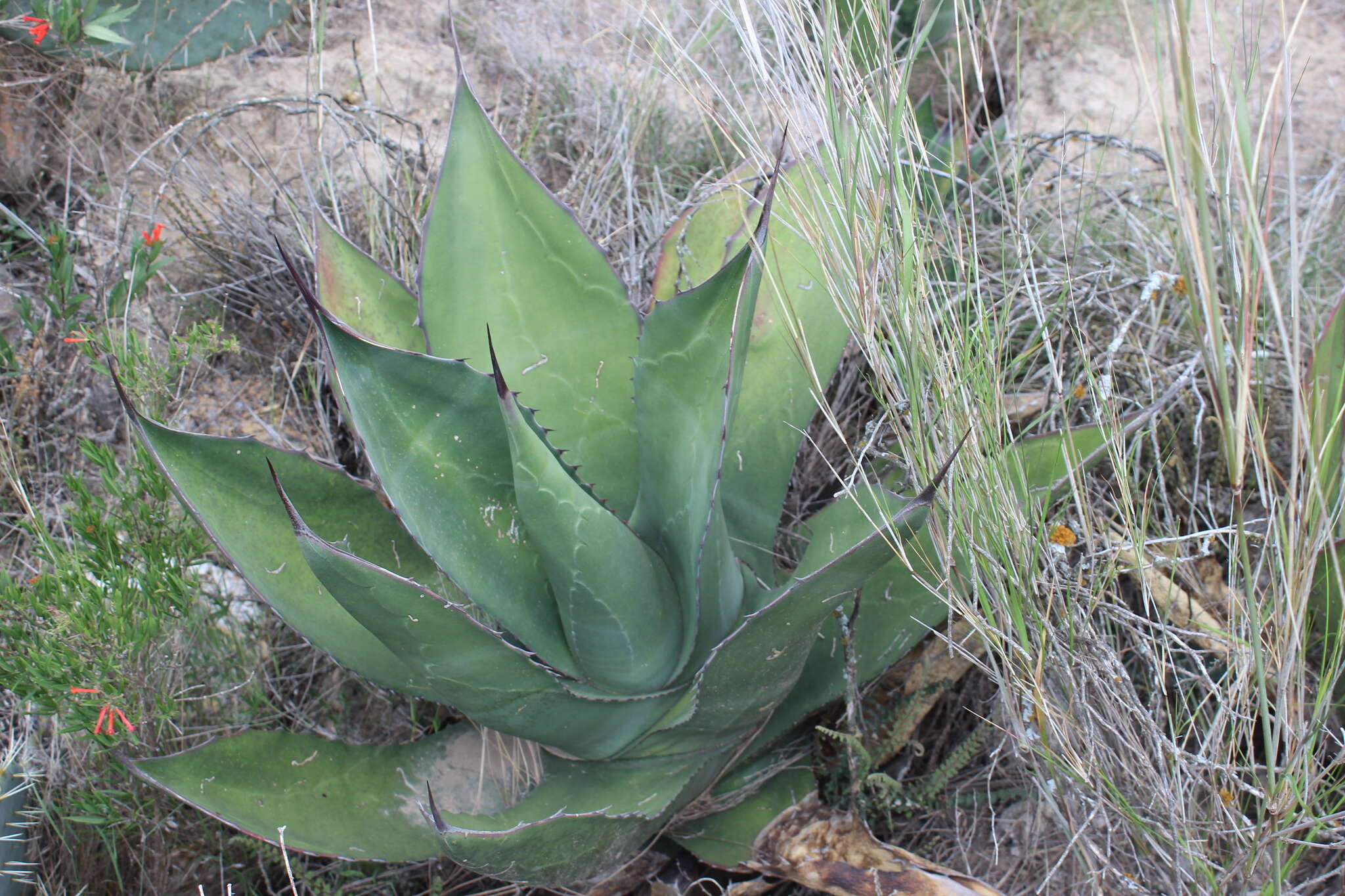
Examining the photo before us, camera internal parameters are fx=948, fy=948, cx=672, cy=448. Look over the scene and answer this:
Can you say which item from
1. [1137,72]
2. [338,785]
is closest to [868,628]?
[338,785]

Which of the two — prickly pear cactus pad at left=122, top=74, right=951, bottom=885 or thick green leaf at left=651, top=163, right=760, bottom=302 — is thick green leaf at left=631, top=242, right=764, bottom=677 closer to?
prickly pear cactus pad at left=122, top=74, right=951, bottom=885

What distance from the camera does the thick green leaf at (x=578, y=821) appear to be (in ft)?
3.08

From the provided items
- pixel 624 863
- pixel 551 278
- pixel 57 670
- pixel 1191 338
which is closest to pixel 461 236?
pixel 551 278

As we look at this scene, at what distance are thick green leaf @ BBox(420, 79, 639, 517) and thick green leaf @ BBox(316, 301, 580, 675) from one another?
0.16m

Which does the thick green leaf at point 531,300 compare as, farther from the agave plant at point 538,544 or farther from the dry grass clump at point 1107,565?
the dry grass clump at point 1107,565

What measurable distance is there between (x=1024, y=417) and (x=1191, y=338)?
31cm

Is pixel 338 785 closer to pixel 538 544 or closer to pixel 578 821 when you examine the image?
pixel 578 821

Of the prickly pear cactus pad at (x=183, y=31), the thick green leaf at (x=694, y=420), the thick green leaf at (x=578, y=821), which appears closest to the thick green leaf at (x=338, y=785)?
the thick green leaf at (x=578, y=821)

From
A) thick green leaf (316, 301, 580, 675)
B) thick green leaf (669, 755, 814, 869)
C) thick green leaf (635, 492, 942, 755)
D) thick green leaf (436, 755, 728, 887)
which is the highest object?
thick green leaf (316, 301, 580, 675)

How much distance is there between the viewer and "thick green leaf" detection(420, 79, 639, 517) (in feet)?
3.87

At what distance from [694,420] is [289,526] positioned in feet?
1.68

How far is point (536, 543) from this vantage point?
945 mm

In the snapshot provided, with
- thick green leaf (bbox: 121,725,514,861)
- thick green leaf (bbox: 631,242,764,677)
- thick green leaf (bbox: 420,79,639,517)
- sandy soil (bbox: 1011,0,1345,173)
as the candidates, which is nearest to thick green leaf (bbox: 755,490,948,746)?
thick green leaf (bbox: 631,242,764,677)

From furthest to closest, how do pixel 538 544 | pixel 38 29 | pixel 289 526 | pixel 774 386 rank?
pixel 38 29 < pixel 774 386 < pixel 289 526 < pixel 538 544
